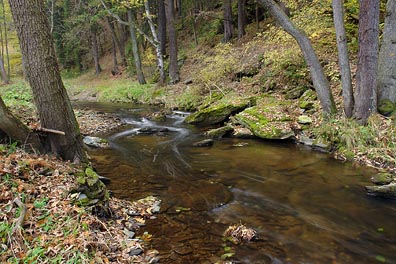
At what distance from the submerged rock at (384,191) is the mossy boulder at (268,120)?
3.87m

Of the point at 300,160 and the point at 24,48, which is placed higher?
the point at 24,48

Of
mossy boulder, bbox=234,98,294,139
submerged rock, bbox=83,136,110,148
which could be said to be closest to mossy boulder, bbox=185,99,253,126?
mossy boulder, bbox=234,98,294,139

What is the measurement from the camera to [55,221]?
4062 mm

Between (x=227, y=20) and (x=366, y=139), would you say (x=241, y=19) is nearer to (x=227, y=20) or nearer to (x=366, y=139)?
(x=227, y=20)

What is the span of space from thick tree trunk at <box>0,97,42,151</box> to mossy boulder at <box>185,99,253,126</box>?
7904 mm

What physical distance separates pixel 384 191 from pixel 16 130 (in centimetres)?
717

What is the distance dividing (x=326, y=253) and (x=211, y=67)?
43.7 feet

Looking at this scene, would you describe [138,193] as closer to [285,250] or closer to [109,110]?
[285,250]

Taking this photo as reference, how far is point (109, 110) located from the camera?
18.4 meters

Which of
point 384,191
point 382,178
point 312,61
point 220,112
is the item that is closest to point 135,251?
point 384,191

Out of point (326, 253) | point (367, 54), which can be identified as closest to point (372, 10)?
point (367, 54)

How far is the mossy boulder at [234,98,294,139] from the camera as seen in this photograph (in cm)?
1016

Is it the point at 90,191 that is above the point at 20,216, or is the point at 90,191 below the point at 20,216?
below

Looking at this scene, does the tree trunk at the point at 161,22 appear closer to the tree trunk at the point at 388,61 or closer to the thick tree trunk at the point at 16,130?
the tree trunk at the point at 388,61
